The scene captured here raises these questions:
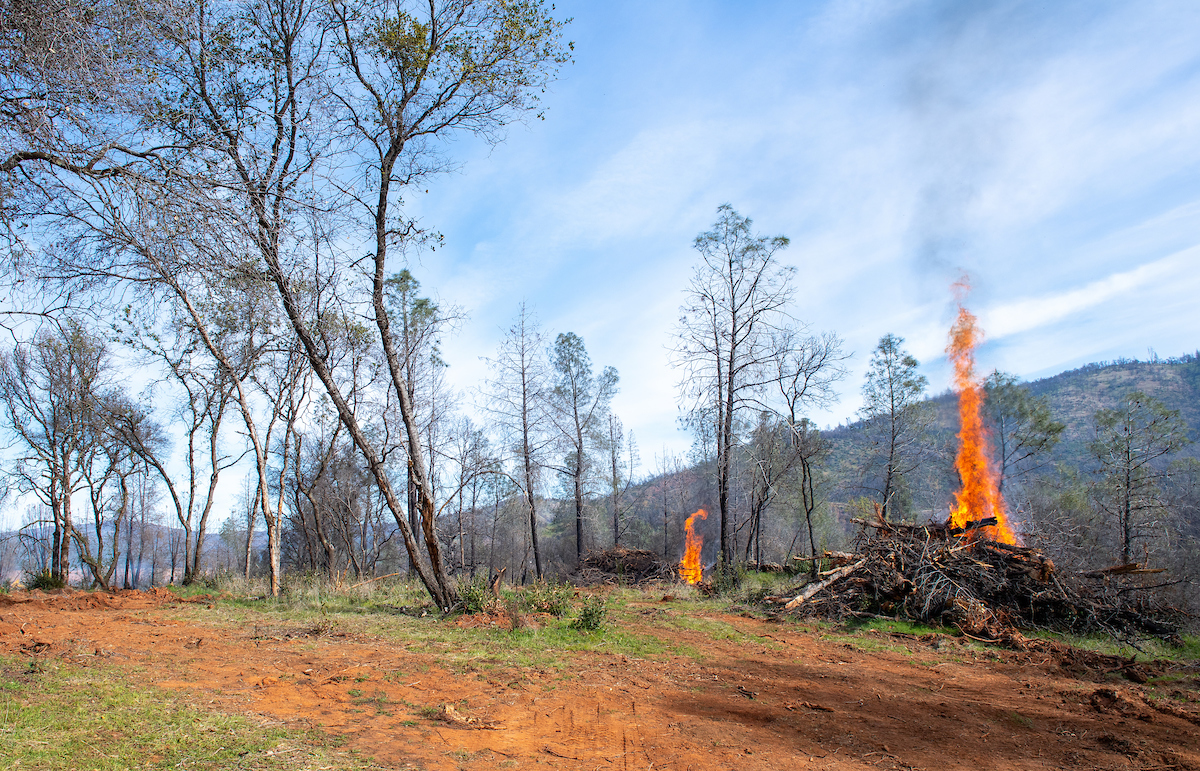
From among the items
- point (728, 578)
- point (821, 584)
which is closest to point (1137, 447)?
point (728, 578)

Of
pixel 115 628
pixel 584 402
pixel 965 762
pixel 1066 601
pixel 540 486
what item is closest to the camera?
pixel 965 762

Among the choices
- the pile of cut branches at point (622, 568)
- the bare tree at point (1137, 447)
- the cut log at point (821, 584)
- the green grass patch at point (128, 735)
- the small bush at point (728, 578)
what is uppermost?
the bare tree at point (1137, 447)

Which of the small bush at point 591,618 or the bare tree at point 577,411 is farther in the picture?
the bare tree at point 577,411

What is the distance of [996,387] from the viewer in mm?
28594

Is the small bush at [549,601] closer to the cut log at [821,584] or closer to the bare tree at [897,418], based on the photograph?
the cut log at [821,584]

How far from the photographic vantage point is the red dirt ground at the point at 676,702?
163 inches

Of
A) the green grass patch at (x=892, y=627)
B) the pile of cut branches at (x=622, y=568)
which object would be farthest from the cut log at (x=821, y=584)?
the pile of cut branches at (x=622, y=568)

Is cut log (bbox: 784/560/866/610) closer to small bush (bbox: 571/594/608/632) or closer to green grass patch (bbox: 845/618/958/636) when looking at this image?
green grass patch (bbox: 845/618/958/636)

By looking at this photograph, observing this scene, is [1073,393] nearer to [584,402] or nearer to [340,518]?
[584,402]

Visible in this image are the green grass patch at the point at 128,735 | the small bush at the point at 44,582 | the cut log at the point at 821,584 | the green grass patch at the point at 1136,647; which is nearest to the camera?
the green grass patch at the point at 128,735

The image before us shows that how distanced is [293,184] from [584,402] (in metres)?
18.8

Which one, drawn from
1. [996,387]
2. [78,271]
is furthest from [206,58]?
[996,387]

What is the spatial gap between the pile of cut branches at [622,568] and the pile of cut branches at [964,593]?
338 inches

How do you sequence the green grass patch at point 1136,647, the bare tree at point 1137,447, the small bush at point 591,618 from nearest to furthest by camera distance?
the green grass patch at point 1136,647, the small bush at point 591,618, the bare tree at point 1137,447
